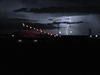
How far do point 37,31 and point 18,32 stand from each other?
12.2m

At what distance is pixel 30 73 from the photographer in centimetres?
1459

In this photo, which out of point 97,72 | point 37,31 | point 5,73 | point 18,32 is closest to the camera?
point 5,73

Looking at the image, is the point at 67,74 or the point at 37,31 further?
the point at 37,31

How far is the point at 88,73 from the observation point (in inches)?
586

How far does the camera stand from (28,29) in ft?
247

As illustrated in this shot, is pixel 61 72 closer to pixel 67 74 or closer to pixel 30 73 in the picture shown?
pixel 67 74

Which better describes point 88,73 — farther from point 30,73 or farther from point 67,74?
point 30,73

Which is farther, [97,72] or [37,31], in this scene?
[37,31]

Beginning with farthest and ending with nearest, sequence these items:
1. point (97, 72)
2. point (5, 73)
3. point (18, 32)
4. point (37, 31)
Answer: point (37, 31) < point (18, 32) < point (97, 72) < point (5, 73)

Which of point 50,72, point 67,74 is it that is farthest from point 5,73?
point 67,74

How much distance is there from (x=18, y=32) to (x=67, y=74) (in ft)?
193

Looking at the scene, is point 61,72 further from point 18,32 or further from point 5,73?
point 18,32

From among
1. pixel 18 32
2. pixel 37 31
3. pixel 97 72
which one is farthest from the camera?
pixel 37 31

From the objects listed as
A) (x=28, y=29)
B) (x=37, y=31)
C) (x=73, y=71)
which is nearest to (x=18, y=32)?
(x=28, y=29)
